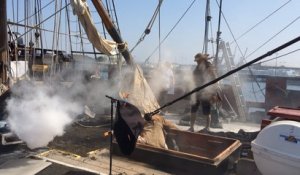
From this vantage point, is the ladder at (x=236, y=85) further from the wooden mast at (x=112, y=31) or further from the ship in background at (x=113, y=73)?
the wooden mast at (x=112, y=31)

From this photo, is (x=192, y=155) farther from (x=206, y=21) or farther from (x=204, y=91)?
(x=206, y=21)

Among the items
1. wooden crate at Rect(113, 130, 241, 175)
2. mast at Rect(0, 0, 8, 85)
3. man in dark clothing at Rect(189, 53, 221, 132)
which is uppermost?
mast at Rect(0, 0, 8, 85)

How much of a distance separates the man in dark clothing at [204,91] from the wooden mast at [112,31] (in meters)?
1.95

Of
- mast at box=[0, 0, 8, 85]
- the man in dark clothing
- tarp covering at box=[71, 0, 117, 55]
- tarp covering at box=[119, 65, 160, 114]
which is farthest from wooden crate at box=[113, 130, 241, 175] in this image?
mast at box=[0, 0, 8, 85]

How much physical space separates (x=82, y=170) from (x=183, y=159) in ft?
5.60

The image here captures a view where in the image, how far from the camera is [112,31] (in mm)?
7387

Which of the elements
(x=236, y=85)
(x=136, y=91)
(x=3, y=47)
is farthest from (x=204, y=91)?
(x=3, y=47)

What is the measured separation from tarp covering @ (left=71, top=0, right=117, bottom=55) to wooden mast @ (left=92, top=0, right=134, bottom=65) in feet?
1.54

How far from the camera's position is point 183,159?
568 centimetres

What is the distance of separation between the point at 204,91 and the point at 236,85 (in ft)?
8.83

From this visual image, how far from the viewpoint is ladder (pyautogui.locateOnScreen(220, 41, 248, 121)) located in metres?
10.9

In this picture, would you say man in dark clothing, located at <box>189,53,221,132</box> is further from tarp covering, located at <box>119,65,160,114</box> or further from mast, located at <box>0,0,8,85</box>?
mast, located at <box>0,0,8,85</box>

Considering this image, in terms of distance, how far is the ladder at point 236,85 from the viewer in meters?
→ 10.9

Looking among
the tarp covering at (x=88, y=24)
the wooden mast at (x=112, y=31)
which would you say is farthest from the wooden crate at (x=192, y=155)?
the wooden mast at (x=112, y=31)
